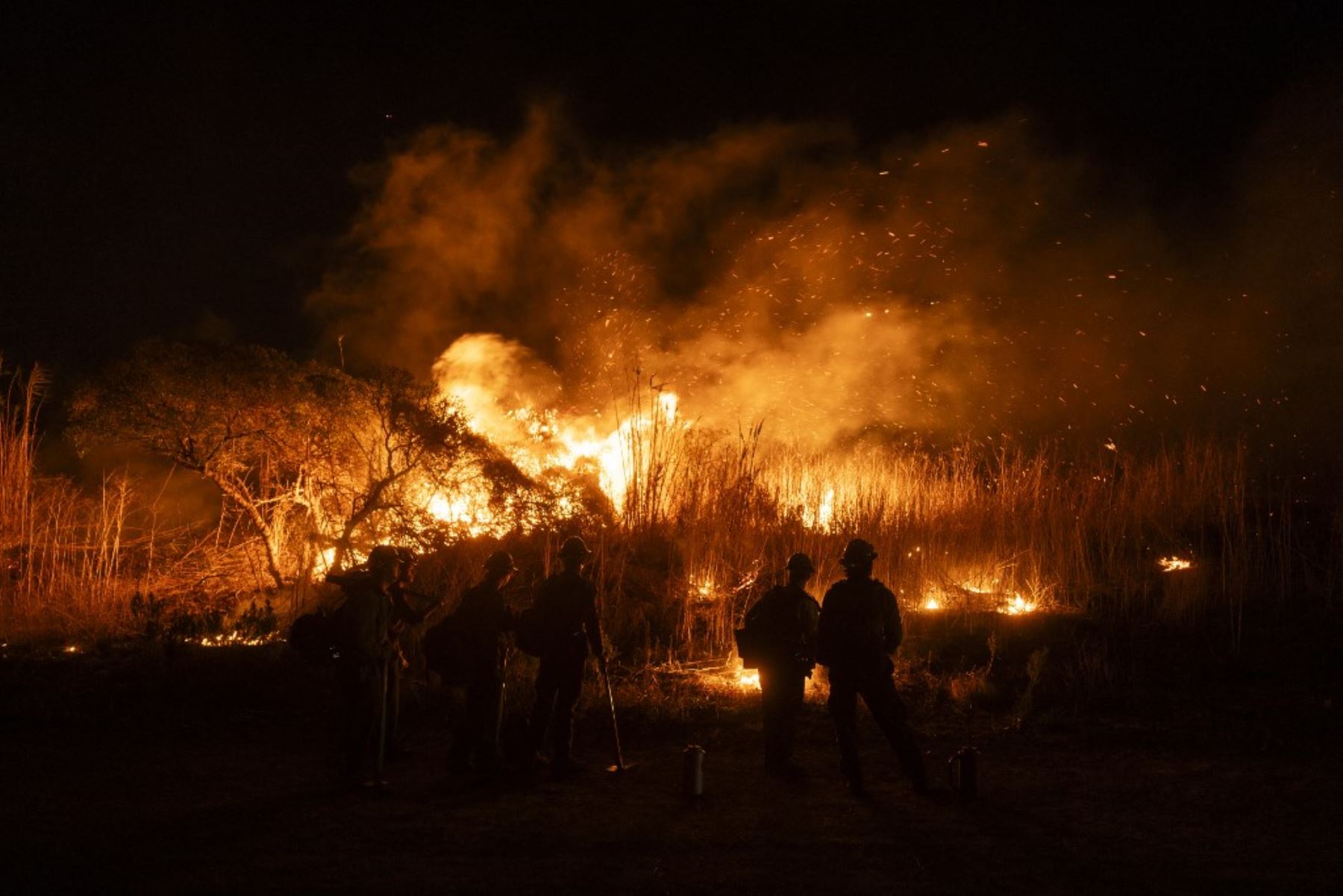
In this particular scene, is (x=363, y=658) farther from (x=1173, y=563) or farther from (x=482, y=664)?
(x=1173, y=563)

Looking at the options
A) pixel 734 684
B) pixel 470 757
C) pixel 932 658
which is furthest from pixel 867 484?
pixel 470 757

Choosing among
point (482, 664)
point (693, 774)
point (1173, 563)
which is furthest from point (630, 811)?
point (1173, 563)

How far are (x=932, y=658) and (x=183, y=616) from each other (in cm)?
885

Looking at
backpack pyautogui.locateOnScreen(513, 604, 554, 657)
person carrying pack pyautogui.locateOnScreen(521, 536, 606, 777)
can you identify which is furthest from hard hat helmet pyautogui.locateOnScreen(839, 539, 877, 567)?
backpack pyautogui.locateOnScreen(513, 604, 554, 657)

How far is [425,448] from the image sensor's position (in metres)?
12.7

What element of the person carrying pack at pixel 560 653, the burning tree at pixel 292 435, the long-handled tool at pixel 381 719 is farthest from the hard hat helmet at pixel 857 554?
the burning tree at pixel 292 435

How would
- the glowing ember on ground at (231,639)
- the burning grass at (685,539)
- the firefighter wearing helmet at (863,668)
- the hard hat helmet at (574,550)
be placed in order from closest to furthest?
the firefighter wearing helmet at (863,668) < the hard hat helmet at (574,550) < the glowing ember on ground at (231,639) < the burning grass at (685,539)

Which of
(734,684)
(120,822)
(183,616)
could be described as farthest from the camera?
(183,616)

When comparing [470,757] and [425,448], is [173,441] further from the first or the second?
[470,757]

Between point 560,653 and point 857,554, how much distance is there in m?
2.35

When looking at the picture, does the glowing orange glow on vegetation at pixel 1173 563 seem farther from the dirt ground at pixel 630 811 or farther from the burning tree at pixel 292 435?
the burning tree at pixel 292 435

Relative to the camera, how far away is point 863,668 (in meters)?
7.04

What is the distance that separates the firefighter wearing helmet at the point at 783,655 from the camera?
7555mm

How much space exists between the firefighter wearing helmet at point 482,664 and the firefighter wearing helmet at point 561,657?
31cm
